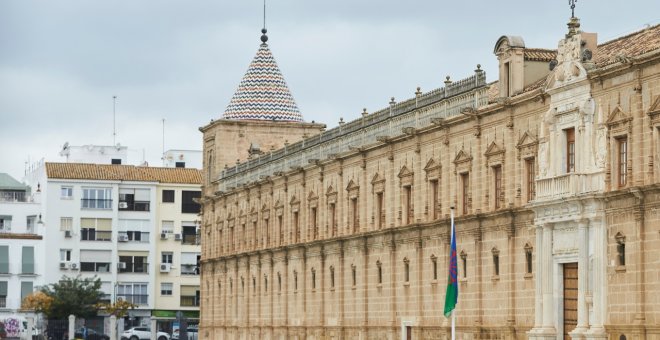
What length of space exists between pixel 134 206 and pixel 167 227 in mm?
2781

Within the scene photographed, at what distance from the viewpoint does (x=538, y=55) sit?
49.5 metres

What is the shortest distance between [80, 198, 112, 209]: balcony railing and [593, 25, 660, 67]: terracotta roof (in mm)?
63210

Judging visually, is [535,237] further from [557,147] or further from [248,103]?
[248,103]

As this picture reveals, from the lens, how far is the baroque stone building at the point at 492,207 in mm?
41500

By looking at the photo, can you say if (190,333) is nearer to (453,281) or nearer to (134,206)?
(134,206)

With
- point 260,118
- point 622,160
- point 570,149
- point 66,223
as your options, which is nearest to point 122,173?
point 66,223

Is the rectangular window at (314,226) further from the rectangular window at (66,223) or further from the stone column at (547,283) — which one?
the rectangular window at (66,223)

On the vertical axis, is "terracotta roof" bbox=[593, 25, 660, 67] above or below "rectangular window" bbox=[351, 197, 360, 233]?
above

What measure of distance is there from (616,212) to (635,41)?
5.37 metres

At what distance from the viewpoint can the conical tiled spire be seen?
Result: 81.8 meters

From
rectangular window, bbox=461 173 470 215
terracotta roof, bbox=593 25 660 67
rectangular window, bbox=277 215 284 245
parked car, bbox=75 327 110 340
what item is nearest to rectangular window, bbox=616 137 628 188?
terracotta roof, bbox=593 25 660 67

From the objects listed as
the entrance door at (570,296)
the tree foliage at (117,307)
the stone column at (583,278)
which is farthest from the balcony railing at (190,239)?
the stone column at (583,278)

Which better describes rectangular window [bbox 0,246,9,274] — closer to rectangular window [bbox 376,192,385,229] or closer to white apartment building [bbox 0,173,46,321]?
white apartment building [bbox 0,173,46,321]

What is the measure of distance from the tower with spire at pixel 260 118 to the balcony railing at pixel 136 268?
24.1 meters
